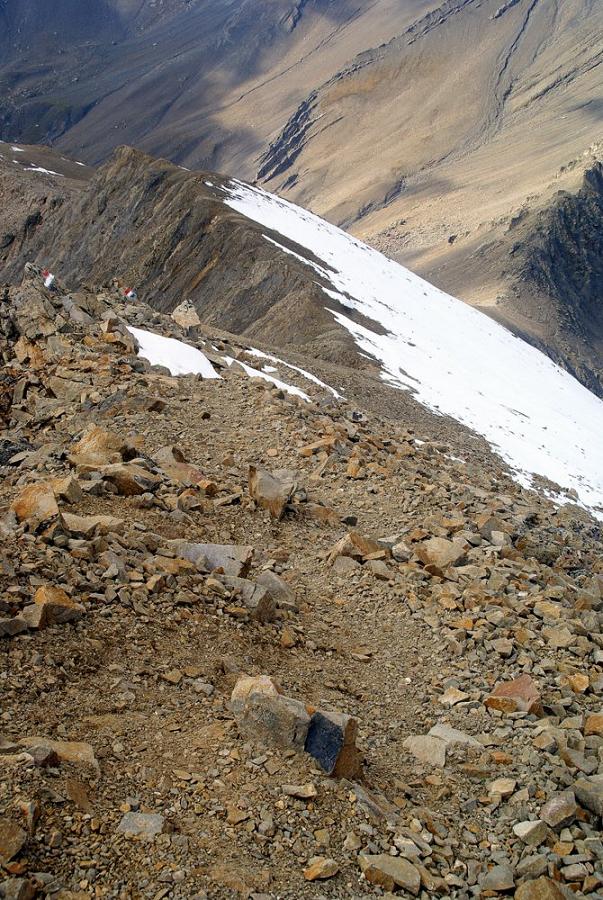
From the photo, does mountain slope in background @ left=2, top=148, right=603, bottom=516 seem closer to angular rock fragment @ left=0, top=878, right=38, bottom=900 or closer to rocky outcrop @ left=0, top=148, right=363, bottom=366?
rocky outcrop @ left=0, top=148, right=363, bottom=366

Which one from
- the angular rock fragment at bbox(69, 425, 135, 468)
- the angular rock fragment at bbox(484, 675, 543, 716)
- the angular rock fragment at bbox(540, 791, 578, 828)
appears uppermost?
the angular rock fragment at bbox(69, 425, 135, 468)

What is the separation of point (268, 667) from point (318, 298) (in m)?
26.9

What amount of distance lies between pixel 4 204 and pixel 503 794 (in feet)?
208

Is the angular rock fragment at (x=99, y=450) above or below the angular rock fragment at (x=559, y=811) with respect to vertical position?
above

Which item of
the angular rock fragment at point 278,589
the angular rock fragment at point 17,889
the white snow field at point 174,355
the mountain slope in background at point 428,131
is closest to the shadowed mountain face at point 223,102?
the mountain slope in background at point 428,131

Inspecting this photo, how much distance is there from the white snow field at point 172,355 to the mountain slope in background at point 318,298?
1055 cm

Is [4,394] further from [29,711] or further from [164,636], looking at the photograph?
[29,711]

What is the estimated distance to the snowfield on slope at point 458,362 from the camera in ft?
86.4

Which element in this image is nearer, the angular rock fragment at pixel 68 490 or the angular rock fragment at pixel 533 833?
the angular rock fragment at pixel 533 833

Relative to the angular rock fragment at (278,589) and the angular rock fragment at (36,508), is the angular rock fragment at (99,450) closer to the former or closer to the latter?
the angular rock fragment at (36,508)

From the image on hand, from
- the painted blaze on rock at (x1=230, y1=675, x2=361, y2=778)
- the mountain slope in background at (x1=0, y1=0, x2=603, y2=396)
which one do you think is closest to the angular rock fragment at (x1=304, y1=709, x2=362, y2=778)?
the painted blaze on rock at (x1=230, y1=675, x2=361, y2=778)

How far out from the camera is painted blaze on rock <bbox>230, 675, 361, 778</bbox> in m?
6.45

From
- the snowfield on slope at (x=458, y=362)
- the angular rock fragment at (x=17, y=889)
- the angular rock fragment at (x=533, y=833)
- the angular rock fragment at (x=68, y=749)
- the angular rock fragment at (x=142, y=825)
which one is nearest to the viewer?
the angular rock fragment at (x=17, y=889)

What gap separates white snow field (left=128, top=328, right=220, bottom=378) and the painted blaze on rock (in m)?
9.70
